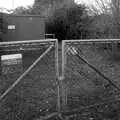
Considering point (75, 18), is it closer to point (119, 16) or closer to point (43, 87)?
point (119, 16)

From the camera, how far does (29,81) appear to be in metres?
4.02

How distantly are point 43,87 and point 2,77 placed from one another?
3.28 ft

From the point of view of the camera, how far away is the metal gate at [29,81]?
282cm

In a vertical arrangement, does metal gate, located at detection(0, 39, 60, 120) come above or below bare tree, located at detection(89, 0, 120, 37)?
below

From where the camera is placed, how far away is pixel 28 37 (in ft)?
36.9

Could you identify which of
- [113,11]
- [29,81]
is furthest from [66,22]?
[29,81]

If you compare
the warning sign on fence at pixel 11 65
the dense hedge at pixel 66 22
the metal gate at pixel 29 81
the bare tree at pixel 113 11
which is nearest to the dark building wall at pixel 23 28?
the bare tree at pixel 113 11

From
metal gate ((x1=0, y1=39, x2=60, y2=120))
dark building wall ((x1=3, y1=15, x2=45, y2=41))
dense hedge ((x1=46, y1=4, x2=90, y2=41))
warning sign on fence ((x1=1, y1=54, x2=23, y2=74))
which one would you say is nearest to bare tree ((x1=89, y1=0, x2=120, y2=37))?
dark building wall ((x1=3, y1=15, x2=45, y2=41))

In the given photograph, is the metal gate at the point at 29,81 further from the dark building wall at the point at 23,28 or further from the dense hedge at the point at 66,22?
the dense hedge at the point at 66,22

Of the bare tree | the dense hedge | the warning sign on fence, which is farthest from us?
the dense hedge

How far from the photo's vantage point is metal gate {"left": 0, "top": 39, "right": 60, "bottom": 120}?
282cm

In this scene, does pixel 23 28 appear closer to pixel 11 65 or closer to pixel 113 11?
pixel 113 11

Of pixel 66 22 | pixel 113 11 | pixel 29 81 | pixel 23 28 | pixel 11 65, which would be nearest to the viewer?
pixel 11 65

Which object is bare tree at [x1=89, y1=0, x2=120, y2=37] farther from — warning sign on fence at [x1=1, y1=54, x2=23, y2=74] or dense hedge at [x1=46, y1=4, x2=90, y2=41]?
dense hedge at [x1=46, y1=4, x2=90, y2=41]
